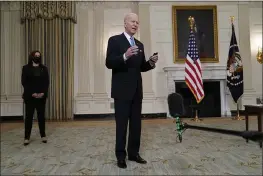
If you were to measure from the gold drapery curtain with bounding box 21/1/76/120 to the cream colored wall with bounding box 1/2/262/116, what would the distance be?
0.29 m

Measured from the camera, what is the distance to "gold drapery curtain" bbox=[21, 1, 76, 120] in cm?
759

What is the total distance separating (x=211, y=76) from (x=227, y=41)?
1262mm

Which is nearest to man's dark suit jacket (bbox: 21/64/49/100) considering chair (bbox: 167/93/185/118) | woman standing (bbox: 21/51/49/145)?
woman standing (bbox: 21/51/49/145)

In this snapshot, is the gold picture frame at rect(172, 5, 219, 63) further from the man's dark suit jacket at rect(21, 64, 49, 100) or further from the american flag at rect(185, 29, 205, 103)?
the man's dark suit jacket at rect(21, 64, 49, 100)

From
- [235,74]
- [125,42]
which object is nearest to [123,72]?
[125,42]

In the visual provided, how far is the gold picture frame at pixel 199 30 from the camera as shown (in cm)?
783

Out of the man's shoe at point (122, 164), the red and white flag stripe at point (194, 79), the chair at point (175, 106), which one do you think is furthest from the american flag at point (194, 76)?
the chair at point (175, 106)

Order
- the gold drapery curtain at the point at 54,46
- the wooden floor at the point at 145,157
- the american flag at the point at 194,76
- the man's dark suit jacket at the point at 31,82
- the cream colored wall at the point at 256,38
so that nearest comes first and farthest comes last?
the wooden floor at the point at 145,157
the man's dark suit jacket at the point at 31,82
the american flag at the point at 194,76
the gold drapery curtain at the point at 54,46
the cream colored wall at the point at 256,38

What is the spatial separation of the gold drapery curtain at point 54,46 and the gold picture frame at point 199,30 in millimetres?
3179

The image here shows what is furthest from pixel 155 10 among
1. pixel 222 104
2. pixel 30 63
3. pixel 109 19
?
pixel 30 63

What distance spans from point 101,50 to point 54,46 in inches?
54.7

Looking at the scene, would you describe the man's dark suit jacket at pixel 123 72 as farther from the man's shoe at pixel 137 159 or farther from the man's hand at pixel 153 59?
the man's shoe at pixel 137 159

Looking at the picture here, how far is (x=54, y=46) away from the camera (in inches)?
300

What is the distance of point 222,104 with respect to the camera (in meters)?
7.88
